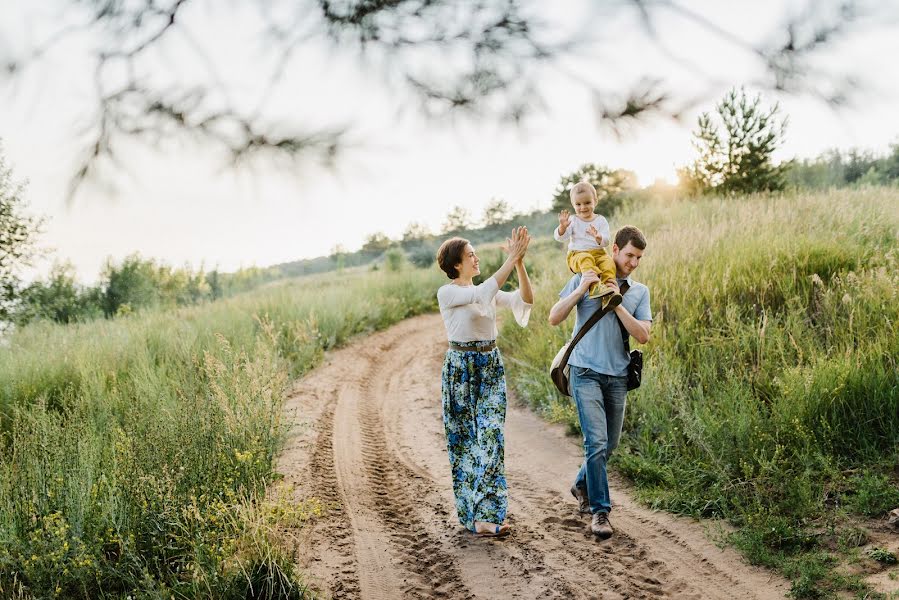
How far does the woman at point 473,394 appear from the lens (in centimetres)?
384

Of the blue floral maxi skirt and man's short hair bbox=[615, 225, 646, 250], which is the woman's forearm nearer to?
the blue floral maxi skirt

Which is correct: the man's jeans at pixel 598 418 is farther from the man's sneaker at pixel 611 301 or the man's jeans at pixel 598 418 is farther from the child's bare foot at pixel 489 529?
the child's bare foot at pixel 489 529

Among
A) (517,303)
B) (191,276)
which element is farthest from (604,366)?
(191,276)

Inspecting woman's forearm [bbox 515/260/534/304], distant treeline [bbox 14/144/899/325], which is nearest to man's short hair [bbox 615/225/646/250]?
woman's forearm [bbox 515/260/534/304]

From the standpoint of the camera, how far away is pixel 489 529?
3902 millimetres

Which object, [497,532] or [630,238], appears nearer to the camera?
[630,238]

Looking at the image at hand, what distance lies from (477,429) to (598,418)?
30.4 inches

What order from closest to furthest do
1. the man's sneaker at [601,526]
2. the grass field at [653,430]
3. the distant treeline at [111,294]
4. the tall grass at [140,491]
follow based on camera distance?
the tall grass at [140,491] < the grass field at [653,430] < the man's sneaker at [601,526] < the distant treeline at [111,294]

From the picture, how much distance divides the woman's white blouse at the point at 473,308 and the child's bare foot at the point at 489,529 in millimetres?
1204

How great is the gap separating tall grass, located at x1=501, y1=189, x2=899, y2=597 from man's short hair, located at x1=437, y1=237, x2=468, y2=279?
233 centimetres

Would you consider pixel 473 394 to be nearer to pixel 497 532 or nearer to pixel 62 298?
pixel 497 532

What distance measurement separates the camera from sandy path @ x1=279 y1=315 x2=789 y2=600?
3.35 meters

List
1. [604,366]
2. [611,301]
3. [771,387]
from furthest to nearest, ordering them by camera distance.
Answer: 1. [771,387]
2. [604,366]
3. [611,301]

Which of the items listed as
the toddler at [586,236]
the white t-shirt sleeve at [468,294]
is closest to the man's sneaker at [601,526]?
the toddler at [586,236]
